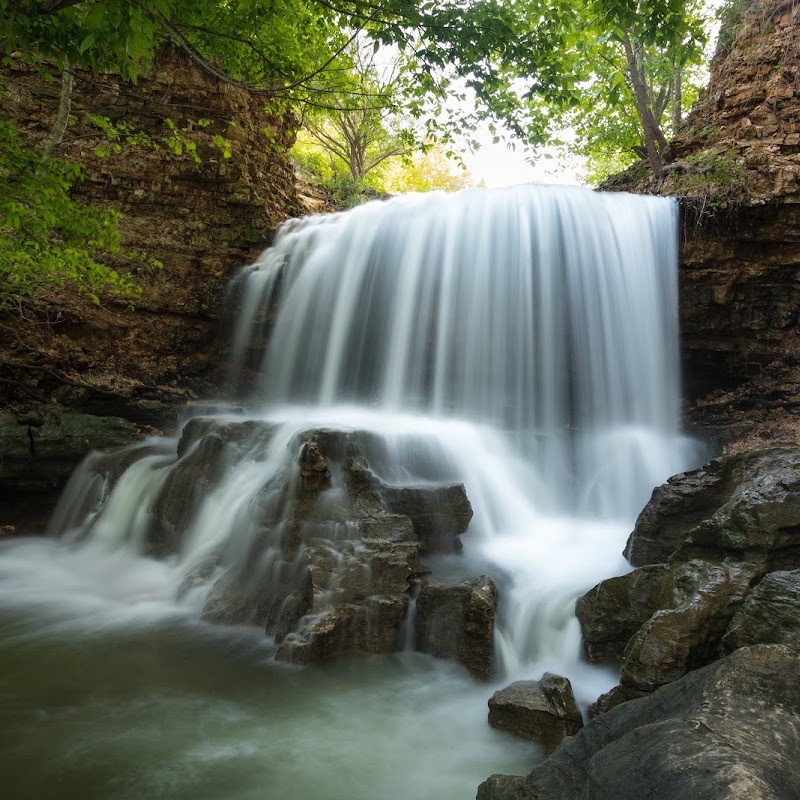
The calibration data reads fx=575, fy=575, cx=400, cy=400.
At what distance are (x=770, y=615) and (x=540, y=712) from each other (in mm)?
1620

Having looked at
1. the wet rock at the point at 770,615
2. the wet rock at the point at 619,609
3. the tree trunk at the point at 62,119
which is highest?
the tree trunk at the point at 62,119

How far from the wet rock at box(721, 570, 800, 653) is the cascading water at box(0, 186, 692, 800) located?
1.57m

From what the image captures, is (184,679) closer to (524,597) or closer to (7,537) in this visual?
(524,597)

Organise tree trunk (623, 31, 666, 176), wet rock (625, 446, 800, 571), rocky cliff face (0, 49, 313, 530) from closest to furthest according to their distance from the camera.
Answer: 1. wet rock (625, 446, 800, 571)
2. rocky cliff face (0, 49, 313, 530)
3. tree trunk (623, 31, 666, 176)

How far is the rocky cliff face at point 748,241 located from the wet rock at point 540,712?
22.6 ft

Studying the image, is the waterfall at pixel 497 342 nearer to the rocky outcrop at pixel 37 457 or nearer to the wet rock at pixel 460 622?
the wet rock at pixel 460 622

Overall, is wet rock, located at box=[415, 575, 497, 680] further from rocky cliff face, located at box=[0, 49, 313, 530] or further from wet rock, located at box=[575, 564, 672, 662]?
rocky cliff face, located at box=[0, 49, 313, 530]

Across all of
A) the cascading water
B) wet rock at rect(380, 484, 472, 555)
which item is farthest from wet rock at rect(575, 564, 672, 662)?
wet rock at rect(380, 484, 472, 555)

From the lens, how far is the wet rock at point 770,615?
9.81ft

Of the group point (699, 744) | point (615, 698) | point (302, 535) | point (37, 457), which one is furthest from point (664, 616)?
point (37, 457)

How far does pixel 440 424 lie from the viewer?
9.07 meters

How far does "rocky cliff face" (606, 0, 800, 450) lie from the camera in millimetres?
9031

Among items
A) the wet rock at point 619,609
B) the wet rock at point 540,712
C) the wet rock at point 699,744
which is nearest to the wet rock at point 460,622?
the wet rock at point 540,712

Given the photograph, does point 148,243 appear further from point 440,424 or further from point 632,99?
point 632,99
